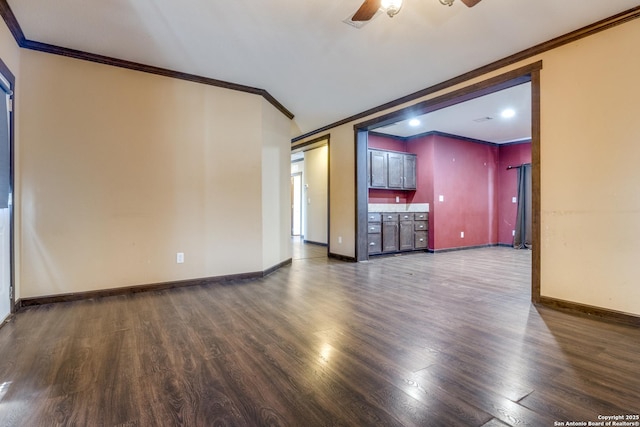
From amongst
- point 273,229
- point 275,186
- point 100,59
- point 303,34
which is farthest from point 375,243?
point 100,59

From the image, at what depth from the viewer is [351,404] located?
1.44m

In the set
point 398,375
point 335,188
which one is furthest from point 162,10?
point 335,188

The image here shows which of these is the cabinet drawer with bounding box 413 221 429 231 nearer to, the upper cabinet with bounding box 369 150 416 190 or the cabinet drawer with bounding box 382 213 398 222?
the cabinet drawer with bounding box 382 213 398 222

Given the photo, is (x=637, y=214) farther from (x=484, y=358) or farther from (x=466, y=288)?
(x=484, y=358)

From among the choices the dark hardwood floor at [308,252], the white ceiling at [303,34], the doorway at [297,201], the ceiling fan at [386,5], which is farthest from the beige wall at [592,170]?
the doorway at [297,201]

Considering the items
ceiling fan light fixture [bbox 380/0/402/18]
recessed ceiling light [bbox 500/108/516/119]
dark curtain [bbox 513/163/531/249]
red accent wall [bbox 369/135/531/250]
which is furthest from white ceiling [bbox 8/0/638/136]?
dark curtain [bbox 513/163/531/249]

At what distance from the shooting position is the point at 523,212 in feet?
22.9

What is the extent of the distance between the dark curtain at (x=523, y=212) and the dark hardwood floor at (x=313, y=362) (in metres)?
4.63

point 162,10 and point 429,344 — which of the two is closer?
point 429,344

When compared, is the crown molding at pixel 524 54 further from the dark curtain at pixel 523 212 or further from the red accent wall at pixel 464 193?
the dark curtain at pixel 523 212

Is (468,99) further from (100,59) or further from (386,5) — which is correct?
(100,59)

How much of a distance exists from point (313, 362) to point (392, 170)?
512cm

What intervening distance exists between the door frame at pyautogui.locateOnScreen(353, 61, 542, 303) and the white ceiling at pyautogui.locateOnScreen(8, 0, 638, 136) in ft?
0.80

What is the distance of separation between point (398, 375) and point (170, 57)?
3.60 metres
